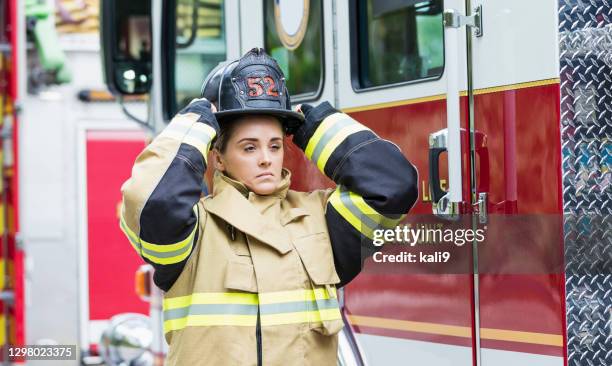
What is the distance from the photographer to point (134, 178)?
8.50 ft

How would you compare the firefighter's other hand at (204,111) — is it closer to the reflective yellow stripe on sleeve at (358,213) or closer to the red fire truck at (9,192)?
the reflective yellow stripe on sleeve at (358,213)

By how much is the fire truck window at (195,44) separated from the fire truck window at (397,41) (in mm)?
1233

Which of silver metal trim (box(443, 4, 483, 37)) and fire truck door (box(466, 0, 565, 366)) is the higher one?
silver metal trim (box(443, 4, 483, 37))

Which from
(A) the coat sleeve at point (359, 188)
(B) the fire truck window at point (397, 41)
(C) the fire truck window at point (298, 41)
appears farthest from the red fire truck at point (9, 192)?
(A) the coat sleeve at point (359, 188)

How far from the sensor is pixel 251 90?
9.09ft

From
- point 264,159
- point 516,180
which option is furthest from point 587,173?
point 264,159

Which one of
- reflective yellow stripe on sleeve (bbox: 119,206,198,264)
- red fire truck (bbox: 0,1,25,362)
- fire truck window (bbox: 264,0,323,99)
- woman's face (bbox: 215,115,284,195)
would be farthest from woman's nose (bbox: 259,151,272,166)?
red fire truck (bbox: 0,1,25,362)

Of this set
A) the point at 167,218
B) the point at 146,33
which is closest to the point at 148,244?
the point at 167,218

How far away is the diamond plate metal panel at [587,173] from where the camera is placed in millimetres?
2701

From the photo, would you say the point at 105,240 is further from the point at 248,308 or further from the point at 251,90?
the point at 248,308

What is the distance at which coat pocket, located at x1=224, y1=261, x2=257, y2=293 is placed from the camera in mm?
2607

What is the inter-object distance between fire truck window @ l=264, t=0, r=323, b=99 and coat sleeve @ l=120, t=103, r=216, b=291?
1023 millimetres

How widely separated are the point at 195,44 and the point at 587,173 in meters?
2.49

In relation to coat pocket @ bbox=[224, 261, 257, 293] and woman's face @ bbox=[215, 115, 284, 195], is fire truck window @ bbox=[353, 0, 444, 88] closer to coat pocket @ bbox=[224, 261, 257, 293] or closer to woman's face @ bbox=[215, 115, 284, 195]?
woman's face @ bbox=[215, 115, 284, 195]
